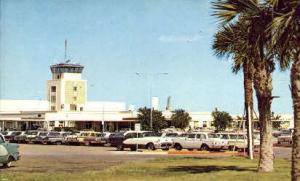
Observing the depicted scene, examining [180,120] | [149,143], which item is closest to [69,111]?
[180,120]

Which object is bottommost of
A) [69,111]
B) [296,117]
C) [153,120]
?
[296,117]

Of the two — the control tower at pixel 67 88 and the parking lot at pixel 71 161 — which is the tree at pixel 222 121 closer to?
the control tower at pixel 67 88

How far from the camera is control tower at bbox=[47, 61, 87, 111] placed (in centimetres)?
15184

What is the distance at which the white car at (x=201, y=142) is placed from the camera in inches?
1918

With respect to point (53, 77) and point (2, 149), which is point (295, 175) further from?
point (53, 77)

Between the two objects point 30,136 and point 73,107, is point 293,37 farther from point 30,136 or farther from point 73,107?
point 73,107

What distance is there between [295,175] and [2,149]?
48.6 ft

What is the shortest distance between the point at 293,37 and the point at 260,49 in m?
3.45

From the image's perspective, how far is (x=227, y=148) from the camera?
160 feet

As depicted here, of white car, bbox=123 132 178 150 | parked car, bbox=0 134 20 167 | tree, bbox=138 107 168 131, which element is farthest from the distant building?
parked car, bbox=0 134 20 167

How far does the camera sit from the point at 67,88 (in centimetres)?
15188

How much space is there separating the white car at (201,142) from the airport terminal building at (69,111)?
55610 mm

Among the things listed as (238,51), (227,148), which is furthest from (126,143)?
(238,51)

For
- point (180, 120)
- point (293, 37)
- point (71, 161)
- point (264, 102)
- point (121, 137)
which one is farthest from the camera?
point (180, 120)
